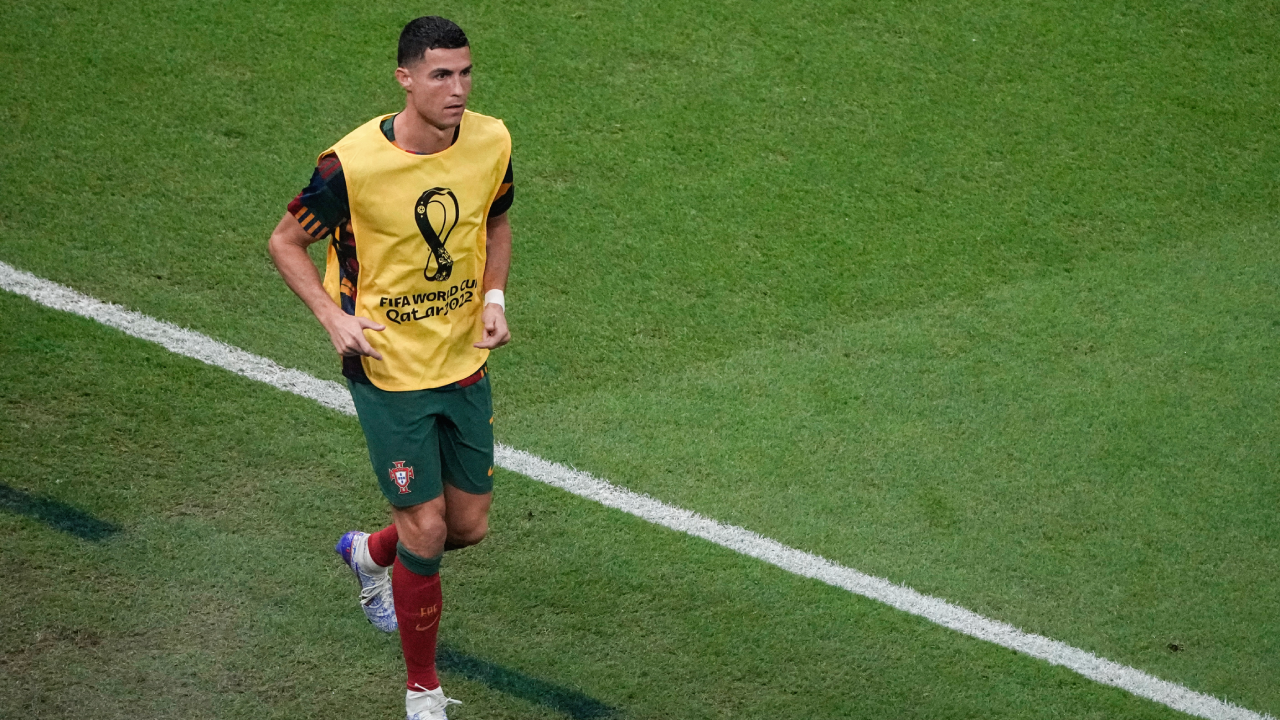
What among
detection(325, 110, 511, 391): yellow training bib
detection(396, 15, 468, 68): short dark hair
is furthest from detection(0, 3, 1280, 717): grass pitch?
detection(396, 15, 468, 68): short dark hair

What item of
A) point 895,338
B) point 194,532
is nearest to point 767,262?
point 895,338

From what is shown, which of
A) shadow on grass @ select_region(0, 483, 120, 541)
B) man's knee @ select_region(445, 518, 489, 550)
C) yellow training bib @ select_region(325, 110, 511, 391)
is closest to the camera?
yellow training bib @ select_region(325, 110, 511, 391)

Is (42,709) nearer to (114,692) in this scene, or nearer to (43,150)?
(114,692)

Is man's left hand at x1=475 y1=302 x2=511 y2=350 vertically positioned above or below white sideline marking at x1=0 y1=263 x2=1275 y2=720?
above

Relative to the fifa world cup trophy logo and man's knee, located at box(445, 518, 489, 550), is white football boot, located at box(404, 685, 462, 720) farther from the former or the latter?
the fifa world cup trophy logo

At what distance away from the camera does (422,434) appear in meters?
4.19

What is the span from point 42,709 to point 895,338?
3997mm

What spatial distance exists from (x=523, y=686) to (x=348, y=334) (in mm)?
1445

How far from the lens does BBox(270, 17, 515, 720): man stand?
3.96m

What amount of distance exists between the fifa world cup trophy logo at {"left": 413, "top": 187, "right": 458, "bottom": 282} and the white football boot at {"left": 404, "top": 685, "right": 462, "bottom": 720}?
1.33 m

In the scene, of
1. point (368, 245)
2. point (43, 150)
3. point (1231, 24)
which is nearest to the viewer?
point (368, 245)

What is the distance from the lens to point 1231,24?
8633 mm

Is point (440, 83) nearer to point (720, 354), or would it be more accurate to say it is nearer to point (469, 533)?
point (469, 533)

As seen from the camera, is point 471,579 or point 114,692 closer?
point 114,692
